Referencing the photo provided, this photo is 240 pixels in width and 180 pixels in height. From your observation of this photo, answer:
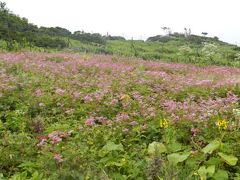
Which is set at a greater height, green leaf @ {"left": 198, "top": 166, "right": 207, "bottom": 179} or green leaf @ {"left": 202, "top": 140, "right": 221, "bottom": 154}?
green leaf @ {"left": 202, "top": 140, "right": 221, "bottom": 154}

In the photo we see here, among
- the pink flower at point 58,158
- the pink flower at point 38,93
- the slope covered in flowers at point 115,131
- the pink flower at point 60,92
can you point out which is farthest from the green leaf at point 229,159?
the pink flower at point 38,93

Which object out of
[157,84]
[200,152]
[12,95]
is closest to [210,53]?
[157,84]

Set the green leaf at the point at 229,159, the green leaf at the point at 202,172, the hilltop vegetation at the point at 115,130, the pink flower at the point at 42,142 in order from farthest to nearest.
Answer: the pink flower at the point at 42,142 < the hilltop vegetation at the point at 115,130 < the green leaf at the point at 229,159 < the green leaf at the point at 202,172

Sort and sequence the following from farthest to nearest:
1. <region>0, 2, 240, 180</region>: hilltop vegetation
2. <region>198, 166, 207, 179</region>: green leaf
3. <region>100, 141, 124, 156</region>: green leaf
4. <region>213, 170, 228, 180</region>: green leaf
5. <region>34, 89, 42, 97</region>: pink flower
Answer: <region>34, 89, 42, 97</region>: pink flower < <region>100, 141, 124, 156</region>: green leaf < <region>0, 2, 240, 180</region>: hilltop vegetation < <region>213, 170, 228, 180</region>: green leaf < <region>198, 166, 207, 179</region>: green leaf

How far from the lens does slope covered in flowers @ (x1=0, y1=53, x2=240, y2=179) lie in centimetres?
614

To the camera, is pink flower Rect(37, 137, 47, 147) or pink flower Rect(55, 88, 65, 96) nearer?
pink flower Rect(37, 137, 47, 147)

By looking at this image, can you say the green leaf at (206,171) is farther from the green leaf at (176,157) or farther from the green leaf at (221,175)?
the green leaf at (176,157)

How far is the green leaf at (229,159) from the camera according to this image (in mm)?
5980

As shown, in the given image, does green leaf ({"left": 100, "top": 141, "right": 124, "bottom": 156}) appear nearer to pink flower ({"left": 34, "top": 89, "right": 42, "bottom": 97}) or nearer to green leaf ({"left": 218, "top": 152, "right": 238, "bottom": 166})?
green leaf ({"left": 218, "top": 152, "right": 238, "bottom": 166})

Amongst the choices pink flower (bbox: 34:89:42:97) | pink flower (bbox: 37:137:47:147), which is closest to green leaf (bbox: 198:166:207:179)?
pink flower (bbox: 37:137:47:147)

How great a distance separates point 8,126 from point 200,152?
13.4 ft

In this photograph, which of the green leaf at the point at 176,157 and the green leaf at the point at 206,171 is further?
the green leaf at the point at 176,157

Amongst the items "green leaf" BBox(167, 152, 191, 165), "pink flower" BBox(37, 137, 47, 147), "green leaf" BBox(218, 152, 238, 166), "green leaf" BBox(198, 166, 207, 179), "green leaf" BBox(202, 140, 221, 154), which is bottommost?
"pink flower" BBox(37, 137, 47, 147)

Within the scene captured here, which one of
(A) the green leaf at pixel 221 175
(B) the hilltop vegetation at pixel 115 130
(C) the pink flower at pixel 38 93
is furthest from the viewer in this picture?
(C) the pink flower at pixel 38 93
